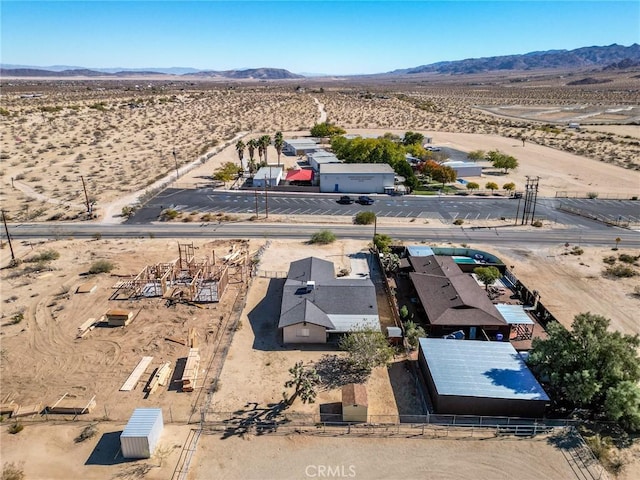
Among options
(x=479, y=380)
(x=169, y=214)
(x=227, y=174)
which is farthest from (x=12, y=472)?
(x=227, y=174)

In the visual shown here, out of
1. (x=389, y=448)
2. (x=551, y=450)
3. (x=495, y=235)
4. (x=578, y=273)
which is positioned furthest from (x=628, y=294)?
(x=389, y=448)

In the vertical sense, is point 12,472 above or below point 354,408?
below

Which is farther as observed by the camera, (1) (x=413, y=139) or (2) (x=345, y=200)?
(1) (x=413, y=139)

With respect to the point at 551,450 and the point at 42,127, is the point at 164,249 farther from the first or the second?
the point at 42,127

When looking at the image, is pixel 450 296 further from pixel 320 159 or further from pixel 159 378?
pixel 320 159

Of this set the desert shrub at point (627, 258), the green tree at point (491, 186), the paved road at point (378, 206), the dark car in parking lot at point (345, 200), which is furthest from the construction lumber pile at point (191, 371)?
the green tree at point (491, 186)

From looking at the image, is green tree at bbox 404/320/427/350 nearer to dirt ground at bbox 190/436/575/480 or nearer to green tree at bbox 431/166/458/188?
dirt ground at bbox 190/436/575/480

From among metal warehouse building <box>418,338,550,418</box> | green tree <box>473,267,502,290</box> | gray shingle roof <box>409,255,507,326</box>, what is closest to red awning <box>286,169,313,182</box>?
gray shingle roof <box>409,255,507,326</box>

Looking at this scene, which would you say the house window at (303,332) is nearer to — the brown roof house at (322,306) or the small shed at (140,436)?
the brown roof house at (322,306)
